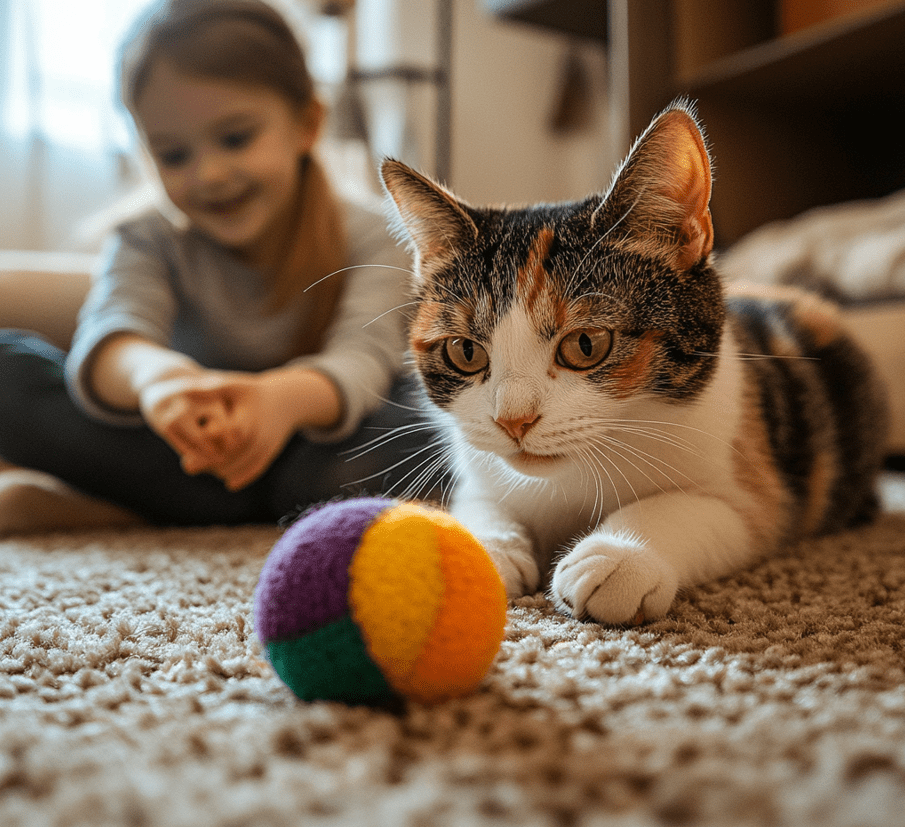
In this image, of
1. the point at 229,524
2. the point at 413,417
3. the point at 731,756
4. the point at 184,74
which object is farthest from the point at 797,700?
the point at 184,74

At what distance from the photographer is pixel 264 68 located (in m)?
1.31

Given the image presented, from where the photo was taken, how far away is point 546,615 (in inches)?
26.0

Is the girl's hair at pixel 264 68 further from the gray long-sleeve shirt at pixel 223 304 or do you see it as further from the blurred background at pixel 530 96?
the blurred background at pixel 530 96

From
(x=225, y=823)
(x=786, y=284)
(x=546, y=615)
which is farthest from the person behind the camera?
(x=786, y=284)

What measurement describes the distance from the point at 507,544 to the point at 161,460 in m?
0.70

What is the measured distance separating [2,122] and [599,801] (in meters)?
2.92

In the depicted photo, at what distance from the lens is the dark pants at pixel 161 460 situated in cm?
115

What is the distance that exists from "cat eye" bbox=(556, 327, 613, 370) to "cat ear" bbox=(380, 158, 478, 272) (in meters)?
0.19

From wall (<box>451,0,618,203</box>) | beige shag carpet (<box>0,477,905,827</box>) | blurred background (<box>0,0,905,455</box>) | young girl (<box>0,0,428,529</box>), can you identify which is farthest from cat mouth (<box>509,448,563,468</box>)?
wall (<box>451,0,618,203</box>)

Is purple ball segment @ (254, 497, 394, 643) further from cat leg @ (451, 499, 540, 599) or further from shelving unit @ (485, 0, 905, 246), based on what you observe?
shelving unit @ (485, 0, 905, 246)

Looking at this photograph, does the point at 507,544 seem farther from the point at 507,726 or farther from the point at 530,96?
the point at 530,96

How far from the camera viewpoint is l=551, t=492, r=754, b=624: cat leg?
0.62 metres

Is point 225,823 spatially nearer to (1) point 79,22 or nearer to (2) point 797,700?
(2) point 797,700

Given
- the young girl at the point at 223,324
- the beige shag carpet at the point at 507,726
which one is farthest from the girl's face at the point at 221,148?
the beige shag carpet at the point at 507,726
